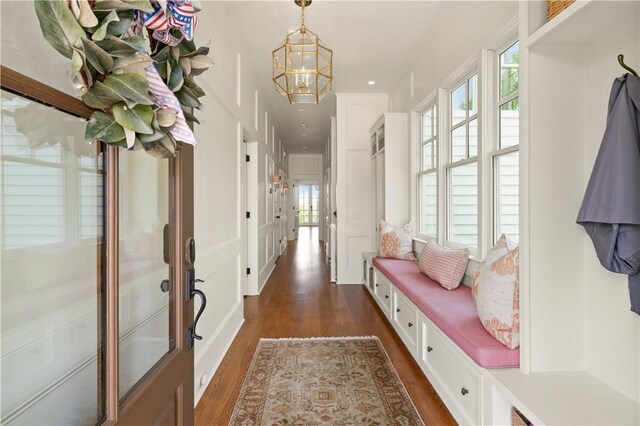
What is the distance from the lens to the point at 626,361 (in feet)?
4.46

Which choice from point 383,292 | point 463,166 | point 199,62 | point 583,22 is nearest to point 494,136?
point 463,166

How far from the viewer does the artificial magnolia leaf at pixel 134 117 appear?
0.63 m

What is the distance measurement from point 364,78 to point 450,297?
338 centimetres

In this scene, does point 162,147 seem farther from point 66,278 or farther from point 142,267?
point 142,267

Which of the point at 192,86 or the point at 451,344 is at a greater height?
the point at 192,86

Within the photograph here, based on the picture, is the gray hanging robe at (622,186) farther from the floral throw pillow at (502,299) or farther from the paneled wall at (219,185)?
the paneled wall at (219,185)

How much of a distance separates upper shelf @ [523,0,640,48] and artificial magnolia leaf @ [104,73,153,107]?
1504 millimetres

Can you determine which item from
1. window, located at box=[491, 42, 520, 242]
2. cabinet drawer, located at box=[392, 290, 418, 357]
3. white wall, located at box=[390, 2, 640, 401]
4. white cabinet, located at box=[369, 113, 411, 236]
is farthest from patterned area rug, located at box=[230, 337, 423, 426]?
white cabinet, located at box=[369, 113, 411, 236]

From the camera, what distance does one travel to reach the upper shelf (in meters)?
1.22

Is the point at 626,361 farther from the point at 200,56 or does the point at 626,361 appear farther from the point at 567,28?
the point at 200,56

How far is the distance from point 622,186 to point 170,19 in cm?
154

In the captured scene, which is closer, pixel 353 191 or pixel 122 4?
pixel 122 4

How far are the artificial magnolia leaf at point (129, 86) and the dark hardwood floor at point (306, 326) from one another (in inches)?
77.6

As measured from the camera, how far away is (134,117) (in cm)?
63
